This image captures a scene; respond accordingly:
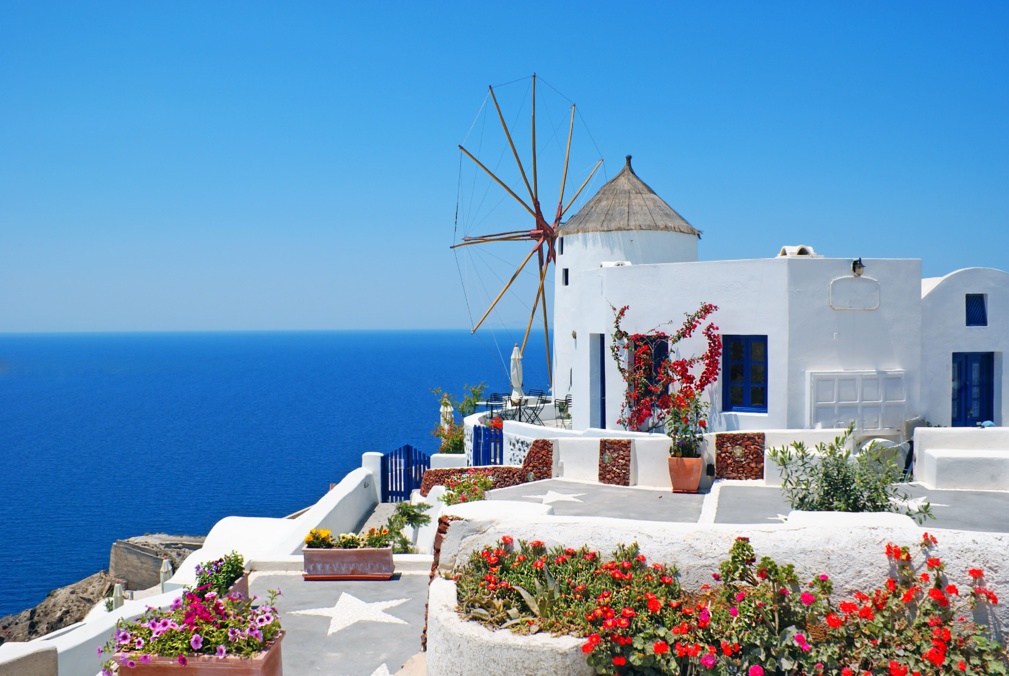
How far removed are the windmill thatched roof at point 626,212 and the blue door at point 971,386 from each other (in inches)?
395

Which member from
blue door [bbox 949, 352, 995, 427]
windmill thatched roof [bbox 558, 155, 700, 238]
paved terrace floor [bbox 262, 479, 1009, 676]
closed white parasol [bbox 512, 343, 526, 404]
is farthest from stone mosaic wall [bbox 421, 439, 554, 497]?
windmill thatched roof [bbox 558, 155, 700, 238]

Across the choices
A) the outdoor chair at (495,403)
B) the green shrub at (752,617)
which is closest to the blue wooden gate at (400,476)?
the outdoor chair at (495,403)

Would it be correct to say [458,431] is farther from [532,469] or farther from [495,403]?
[532,469]

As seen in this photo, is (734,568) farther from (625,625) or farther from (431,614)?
(431,614)

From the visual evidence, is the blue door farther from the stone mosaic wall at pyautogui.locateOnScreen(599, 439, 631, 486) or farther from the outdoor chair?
the outdoor chair

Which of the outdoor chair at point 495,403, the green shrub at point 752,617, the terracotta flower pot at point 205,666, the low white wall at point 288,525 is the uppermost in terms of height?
the green shrub at point 752,617

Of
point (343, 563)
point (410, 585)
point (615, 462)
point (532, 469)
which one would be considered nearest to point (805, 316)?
point (615, 462)

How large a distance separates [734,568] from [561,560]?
54.6 inches

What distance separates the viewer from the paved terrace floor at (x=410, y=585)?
8078 millimetres

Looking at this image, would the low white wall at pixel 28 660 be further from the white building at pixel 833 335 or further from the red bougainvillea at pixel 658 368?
the white building at pixel 833 335

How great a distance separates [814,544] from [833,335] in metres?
10.9

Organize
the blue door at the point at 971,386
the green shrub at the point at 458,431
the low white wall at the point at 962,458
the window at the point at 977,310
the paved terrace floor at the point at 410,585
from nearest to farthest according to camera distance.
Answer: the paved terrace floor at the point at 410,585 → the low white wall at the point at 962,458 → the window at the point at 977,310 → the blue door at the point at 971,386 → the green shrub at the point at 458,431

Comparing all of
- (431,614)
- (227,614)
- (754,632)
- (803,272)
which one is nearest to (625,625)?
(754,632)

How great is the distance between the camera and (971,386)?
17438 millimetres
